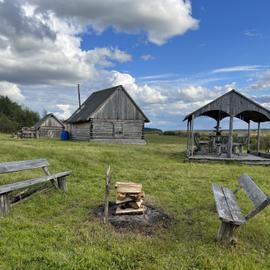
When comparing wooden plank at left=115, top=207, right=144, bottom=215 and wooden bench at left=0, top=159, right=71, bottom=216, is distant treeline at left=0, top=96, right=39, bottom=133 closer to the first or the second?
wooden bench at left=0, top=159, right=71, bottom=216

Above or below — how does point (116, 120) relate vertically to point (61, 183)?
above

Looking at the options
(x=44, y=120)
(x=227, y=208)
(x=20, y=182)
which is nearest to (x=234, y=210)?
(x=227, y=208)

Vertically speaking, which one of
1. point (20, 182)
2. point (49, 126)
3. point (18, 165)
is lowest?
point (20, 182)

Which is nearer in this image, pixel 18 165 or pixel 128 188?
pixel 128 188

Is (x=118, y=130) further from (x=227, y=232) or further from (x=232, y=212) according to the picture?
(x=227, y=232)

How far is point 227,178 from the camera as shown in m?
12.4

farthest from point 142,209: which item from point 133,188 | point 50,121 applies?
point 50,121

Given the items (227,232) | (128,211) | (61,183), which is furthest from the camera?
(61,183)

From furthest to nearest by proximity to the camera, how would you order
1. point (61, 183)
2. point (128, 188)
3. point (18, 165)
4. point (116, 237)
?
point (61, 183), point (18, 165), point (128, 188), point (116, 237)

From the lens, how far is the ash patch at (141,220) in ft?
20.1

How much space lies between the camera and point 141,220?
6434mm

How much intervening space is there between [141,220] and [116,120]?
86.0 ft

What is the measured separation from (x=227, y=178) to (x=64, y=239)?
325 inches

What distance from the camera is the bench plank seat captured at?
5.22 metres
